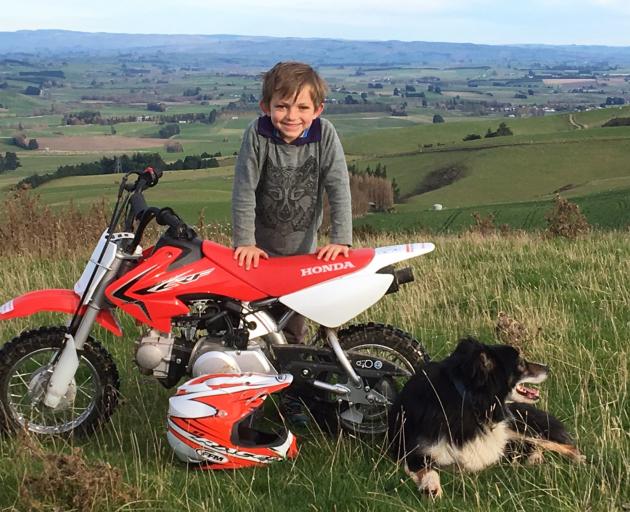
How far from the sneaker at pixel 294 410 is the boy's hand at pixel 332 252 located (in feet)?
3.27

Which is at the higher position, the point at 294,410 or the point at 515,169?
the point at 294,410

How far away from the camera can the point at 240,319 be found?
14.0ft

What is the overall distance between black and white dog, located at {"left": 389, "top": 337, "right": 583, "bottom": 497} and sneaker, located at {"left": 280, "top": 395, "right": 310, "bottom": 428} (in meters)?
0.80

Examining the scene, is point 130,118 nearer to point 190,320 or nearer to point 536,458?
point 190,320

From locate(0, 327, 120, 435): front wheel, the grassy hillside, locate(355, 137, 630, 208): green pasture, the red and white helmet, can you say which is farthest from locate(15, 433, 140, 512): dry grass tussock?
locate(355, 137, 630, 208): green pasture

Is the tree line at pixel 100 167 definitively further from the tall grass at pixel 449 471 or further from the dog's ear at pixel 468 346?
the dog's ear at pixel 468 346

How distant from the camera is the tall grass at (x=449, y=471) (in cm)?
348

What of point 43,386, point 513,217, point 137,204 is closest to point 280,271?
point 137,204

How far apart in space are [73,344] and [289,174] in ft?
5.64

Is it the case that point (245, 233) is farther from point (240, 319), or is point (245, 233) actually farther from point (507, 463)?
point (507, 463)

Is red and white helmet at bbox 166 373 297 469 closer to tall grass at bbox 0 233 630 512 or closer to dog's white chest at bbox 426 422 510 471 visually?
tall grass at bbox 0 233 630 512

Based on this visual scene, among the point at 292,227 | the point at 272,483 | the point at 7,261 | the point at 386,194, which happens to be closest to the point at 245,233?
the point at 292,227

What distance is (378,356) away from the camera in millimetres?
4547

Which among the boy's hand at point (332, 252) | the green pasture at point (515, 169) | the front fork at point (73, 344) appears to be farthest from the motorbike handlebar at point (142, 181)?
the green pasture at point (515, 169)
